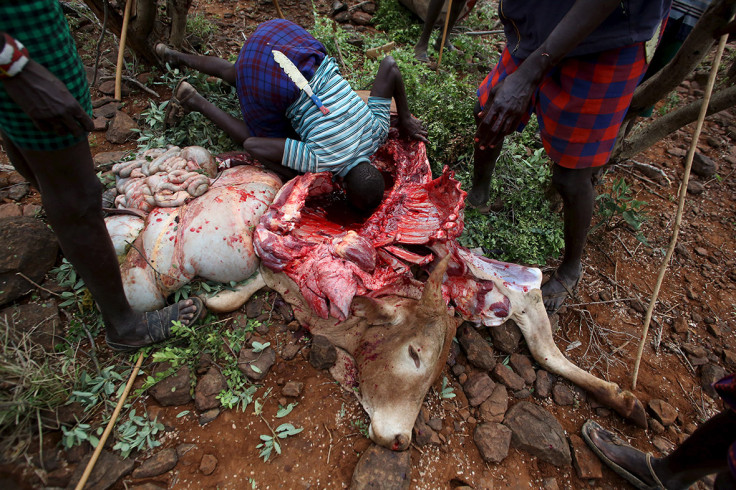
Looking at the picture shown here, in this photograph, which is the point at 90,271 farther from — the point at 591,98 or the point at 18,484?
the point at 591,98

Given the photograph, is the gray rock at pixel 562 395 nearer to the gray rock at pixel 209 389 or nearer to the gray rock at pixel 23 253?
the gray rock at pixel 209 389

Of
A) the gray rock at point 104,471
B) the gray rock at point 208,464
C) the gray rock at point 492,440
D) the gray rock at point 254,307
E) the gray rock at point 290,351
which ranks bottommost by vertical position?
the gray rock at point 104,471

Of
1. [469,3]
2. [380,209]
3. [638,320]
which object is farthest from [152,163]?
[469,3]

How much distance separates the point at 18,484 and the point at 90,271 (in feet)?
2.57

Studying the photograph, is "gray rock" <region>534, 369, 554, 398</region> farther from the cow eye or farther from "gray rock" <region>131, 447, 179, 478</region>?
"gray rock" <region>131, 447, 179, 478</region>

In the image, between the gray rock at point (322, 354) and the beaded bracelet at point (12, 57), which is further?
the gray rock at point (322, 354)

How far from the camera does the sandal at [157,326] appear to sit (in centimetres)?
194

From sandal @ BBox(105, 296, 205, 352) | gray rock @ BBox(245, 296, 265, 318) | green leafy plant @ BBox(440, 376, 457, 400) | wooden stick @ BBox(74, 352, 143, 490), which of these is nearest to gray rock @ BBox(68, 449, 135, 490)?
wooden stick @ BBox(74, 352, 143, 490)

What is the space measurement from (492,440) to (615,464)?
575 millimetres

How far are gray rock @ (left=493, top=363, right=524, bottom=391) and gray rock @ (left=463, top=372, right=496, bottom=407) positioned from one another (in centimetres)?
5

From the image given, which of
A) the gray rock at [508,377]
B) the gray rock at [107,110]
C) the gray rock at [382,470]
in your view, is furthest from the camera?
the gray rock at [107,110]

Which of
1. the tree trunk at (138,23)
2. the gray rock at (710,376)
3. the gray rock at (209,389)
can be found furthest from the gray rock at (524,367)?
the tree trunk at (138,23)

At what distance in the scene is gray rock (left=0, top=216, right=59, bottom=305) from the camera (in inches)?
80.0

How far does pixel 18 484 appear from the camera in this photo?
4.74 ft
